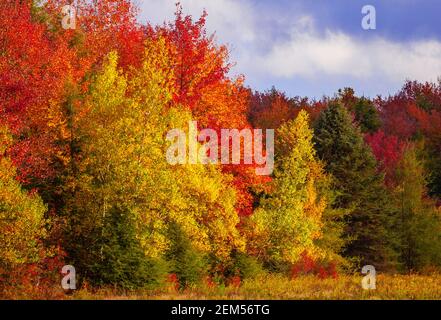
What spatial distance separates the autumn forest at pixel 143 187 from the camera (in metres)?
24.2

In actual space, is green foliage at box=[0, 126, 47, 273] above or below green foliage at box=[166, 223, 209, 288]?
above

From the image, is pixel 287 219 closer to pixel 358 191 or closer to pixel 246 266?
pixel 246 266

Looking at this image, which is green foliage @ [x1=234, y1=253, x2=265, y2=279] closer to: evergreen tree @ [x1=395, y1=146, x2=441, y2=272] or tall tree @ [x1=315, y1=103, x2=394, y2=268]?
tall tree @ [x1=315, y1=103, x2=394, y2=268]

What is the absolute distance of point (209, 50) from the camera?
36.1 m

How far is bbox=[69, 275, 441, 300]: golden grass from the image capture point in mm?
22938

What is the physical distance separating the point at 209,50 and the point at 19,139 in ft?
42.8

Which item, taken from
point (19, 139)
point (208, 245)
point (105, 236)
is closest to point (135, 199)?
point (105, 236)

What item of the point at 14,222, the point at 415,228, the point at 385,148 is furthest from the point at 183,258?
the point at 385,148

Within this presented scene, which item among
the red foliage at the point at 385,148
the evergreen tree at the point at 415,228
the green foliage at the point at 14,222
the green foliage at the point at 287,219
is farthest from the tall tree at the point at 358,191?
the green foliage at the point at 14,222

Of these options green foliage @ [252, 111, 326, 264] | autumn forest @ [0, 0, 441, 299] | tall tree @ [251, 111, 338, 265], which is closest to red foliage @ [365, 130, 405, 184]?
autumn forest @ [0, 0, 441, 299]

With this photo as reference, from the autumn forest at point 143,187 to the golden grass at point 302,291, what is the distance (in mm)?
619

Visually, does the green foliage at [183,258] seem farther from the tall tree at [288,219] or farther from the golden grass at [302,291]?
the tall tree at [288,219]

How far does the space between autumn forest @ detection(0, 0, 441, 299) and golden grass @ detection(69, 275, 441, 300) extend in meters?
0.62
